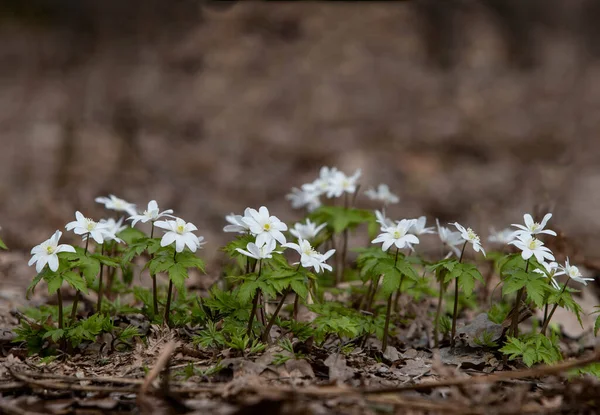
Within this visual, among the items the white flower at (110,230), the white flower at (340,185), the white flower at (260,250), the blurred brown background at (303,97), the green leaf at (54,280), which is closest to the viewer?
the green leaf at (54,280)

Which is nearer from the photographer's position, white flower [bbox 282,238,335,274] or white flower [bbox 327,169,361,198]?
white flower [bbox 282,238,335,274]

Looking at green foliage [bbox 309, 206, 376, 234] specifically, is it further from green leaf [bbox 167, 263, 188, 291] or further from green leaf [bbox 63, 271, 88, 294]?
green leaf [bbox 63, 271, 88, 294]

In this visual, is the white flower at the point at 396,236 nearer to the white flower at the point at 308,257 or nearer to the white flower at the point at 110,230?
the white flower at the point at 308,257

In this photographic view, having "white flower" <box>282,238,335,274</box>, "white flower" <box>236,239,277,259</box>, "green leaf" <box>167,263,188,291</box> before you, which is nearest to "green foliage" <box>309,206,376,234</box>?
"white flower" <box>282,238,335,274</box>

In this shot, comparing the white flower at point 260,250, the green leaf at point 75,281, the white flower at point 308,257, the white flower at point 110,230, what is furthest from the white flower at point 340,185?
the green leaf at point 75,281

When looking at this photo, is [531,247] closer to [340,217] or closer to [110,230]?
[340,217]

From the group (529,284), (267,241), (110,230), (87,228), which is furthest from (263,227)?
(529,284)
